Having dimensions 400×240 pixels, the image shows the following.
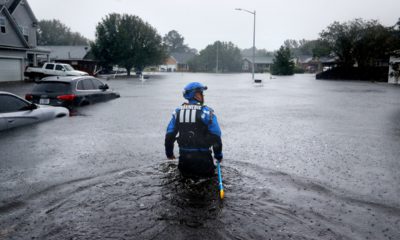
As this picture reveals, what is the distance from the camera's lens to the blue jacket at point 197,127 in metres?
5.09

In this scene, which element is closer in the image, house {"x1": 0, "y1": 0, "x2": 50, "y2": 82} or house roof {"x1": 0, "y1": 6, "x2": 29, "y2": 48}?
house {"x1": 0, "y1": 0, "x2": 50, "y2": 82}

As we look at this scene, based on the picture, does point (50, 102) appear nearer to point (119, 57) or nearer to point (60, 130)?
point (60, 130)

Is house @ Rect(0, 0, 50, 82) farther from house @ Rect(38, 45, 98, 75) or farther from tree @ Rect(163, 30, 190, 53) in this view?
tree @ Rect(163, 30, 190, 53)

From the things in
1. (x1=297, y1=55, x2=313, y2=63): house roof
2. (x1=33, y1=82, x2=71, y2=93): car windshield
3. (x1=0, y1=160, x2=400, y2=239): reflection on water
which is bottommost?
(x1=0, y1=160, x2=400, y2=239): reflection on water

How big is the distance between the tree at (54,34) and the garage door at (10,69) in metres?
65.5

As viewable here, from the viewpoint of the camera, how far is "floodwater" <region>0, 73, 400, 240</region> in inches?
171

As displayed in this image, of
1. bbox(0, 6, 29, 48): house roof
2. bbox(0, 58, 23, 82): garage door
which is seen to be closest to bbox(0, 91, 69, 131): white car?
bbox(0, 58, 23, 82): garage door

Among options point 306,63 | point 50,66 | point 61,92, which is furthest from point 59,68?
point 306,63

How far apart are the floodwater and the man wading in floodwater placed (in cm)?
26

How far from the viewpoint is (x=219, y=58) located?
327 ft

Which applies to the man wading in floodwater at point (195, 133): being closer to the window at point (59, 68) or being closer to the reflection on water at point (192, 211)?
the reflection on water at point (192, 211)

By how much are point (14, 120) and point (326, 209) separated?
7.80 m

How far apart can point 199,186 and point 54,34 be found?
102 meters

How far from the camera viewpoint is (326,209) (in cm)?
508
